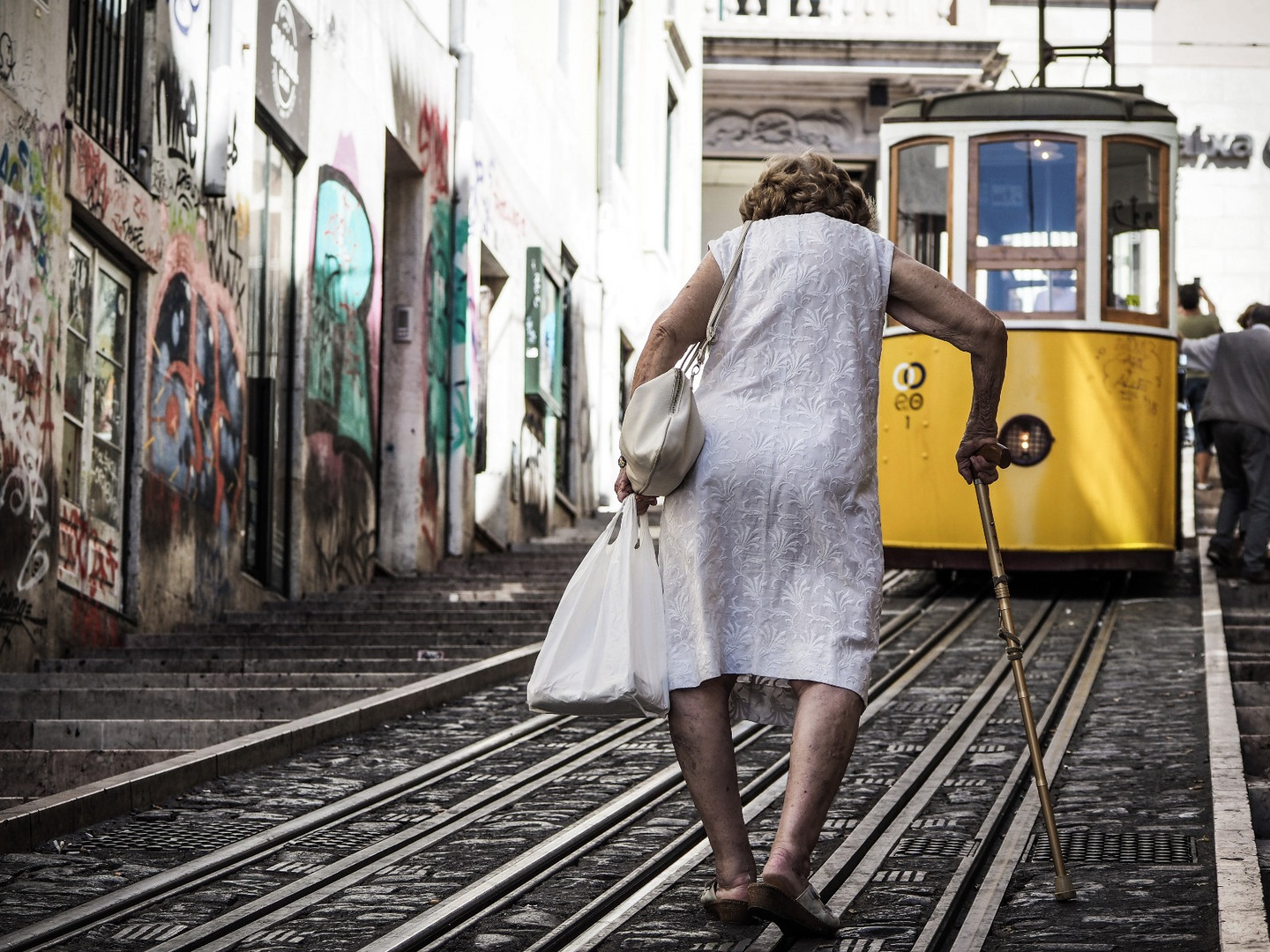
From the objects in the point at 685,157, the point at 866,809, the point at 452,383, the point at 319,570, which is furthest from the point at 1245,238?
the point at 866,809

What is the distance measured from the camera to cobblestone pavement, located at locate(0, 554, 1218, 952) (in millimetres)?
4250

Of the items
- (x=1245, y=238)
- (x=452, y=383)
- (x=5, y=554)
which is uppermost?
(x=1245, y=238)

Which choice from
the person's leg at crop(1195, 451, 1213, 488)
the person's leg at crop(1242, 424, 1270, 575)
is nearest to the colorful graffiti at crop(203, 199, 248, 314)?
the person's leg at crop(1242, 424, 1270, 575)

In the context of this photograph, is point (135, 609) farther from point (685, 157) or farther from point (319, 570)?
point (685, 157)

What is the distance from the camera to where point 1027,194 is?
1316 cm

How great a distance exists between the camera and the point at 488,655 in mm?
9688

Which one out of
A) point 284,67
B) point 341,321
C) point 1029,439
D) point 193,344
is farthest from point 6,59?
point 1029,439

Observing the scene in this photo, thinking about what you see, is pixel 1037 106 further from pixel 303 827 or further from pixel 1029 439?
pixel 303 827

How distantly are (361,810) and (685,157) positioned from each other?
2631cm

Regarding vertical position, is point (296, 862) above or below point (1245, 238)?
below

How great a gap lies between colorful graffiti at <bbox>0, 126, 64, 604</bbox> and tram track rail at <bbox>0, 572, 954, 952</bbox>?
267cm

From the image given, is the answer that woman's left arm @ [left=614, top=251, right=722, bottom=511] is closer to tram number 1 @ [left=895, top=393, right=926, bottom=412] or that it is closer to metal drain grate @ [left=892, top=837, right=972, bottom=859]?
metal drain grate @ [left=892, top=837, right=972, bottom=859]

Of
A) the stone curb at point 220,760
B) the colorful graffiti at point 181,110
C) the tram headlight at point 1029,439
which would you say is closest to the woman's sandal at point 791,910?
the stone curb at point 220,760

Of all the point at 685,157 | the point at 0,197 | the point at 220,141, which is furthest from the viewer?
the point at 685,157
